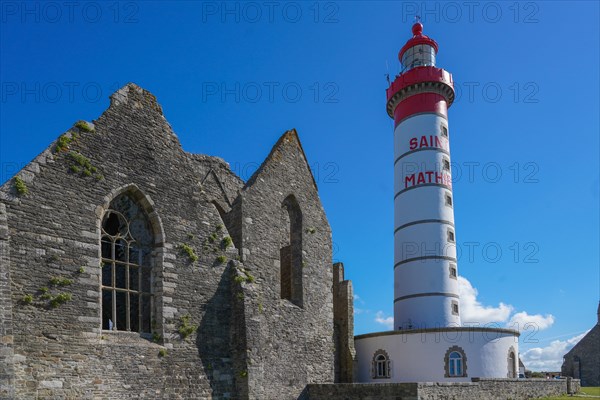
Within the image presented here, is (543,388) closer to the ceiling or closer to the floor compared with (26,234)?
closer to the floor

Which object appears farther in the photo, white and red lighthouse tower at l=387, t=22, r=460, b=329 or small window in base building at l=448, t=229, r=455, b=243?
small window in base building at l=448, t=229, r=455, b=243

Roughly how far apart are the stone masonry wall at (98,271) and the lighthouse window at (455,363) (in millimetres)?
12519

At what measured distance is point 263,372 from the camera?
1727cm

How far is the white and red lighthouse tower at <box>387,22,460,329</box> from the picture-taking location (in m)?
29.5

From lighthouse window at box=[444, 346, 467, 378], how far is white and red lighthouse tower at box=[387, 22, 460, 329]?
3044mm

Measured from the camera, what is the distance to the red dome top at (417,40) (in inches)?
1369

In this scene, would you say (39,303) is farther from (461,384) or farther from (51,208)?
(461,384)

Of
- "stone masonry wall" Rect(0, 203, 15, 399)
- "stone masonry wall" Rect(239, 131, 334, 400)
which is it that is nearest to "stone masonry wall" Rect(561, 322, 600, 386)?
"stone masonry wall" Rect(239, 131, 334, 400)

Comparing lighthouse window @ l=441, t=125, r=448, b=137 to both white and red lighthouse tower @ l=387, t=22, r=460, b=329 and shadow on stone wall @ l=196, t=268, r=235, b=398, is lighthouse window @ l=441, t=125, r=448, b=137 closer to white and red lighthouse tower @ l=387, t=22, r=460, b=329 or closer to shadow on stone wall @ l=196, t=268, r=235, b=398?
white and red lighthouse tower @ l=387, t=22, r=460, b=329

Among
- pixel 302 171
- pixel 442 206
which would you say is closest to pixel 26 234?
pixel 302 171

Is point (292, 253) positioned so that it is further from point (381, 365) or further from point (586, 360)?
point (586, 360)

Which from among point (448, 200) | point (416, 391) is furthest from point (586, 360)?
point (416, 391)

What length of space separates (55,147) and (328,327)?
11.6 metres

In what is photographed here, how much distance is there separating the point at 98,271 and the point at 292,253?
8.37 m
